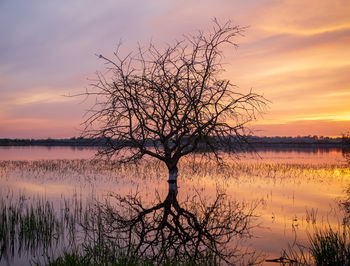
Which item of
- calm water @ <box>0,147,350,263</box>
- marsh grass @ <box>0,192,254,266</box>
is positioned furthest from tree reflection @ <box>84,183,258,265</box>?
calm water @ <box>0,147,350,263</box>

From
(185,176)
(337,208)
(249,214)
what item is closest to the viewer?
(249,214)

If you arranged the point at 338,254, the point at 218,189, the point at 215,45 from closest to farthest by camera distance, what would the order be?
1. the point at 338,254
2. the point at 215,45
3. the point at 218,189

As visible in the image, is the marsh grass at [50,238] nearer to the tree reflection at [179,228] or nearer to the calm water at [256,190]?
the tree reflection at [179,228]

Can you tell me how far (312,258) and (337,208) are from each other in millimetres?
7319

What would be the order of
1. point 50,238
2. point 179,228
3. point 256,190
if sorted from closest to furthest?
point 50,238 → point 179,228 → point 256,190

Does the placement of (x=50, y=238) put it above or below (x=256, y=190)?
above

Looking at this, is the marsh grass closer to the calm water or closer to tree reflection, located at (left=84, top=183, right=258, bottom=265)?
tree reflection, located at (left=84, top=183, right=258, bottom=265)

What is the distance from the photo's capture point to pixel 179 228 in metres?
11.0

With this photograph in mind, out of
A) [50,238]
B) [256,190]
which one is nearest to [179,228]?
[50,238]

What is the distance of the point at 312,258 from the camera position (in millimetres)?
8102

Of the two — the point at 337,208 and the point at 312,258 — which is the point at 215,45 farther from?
the point at 312,258

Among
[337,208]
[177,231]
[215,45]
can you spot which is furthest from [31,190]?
[337,208]

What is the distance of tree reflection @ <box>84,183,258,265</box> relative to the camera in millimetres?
8555

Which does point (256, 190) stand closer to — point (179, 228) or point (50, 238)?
point (179, 228)
